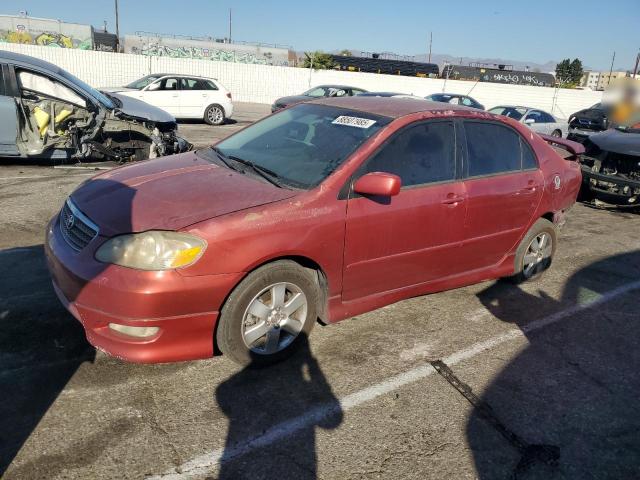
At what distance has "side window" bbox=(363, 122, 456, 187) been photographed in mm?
3640

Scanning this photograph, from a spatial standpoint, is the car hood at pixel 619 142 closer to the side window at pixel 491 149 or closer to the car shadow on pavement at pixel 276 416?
the side window at pixel 491 149

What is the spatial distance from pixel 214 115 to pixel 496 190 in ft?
45.9

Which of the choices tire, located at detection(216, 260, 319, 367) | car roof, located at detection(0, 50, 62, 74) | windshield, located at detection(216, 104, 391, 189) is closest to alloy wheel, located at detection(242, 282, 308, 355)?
tire, located at detection(216, 260, 319, 367)

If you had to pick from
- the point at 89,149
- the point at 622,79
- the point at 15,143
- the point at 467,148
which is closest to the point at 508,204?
the point at 467,148

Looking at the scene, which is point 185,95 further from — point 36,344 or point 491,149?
point 36,344

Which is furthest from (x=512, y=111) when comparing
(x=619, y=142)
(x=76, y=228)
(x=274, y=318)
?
(x=76, y=228)

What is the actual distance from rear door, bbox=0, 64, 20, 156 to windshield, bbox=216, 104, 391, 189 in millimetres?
5309

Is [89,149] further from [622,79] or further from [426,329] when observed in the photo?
[622,79]

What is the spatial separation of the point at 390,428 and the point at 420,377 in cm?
59

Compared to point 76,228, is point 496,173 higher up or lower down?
higher up

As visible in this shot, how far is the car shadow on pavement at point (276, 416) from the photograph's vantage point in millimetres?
2508

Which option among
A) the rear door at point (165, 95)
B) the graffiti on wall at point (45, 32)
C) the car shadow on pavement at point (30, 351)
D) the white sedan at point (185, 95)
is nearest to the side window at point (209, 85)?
the white sedan at point (185, 95)

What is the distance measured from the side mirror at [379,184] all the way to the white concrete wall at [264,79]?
80.2ft

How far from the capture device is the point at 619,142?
8.30m
